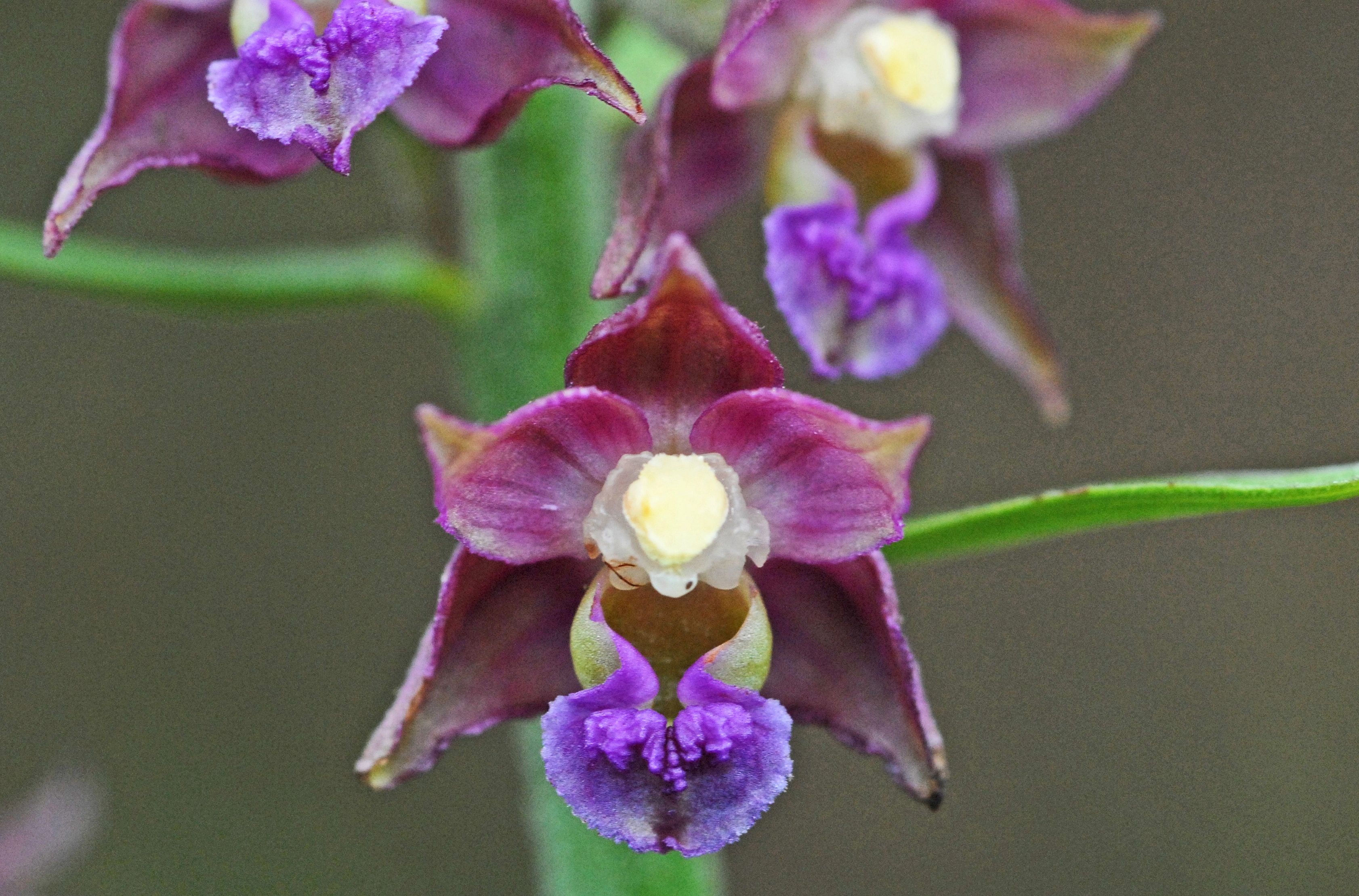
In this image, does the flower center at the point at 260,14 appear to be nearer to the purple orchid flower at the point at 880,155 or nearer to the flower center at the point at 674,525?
the purple orchid flower at the point at 880,155

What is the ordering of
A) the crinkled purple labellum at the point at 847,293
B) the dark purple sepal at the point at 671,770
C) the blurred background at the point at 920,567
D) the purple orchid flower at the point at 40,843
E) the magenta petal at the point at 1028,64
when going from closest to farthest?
the dark purple sepal at the point at 671,770, the crinkled purple labellum at the point at 847,293, the magenta petal at the point at 1028,64, the purple orchid flower at the point at 40,843, the blurred background at the point at 920,567

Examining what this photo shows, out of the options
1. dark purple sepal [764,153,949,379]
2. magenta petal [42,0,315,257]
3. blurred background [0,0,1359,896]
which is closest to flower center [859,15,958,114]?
dark purple sepal [764,153,949,379]

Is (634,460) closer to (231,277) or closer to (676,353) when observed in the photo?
(676,353)

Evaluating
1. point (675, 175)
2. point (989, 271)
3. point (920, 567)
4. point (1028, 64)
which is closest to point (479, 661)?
point (675, 175)

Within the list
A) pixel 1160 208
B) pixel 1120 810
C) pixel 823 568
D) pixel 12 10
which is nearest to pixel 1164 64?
pixel 1160 208

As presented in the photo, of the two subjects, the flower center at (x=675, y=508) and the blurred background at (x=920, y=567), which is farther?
the blurred background at (x=920, y=567)

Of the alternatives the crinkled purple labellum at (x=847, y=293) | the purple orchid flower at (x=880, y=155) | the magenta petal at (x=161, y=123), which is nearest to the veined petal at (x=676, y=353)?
the purple orchid flower at (x=880, y=155)
